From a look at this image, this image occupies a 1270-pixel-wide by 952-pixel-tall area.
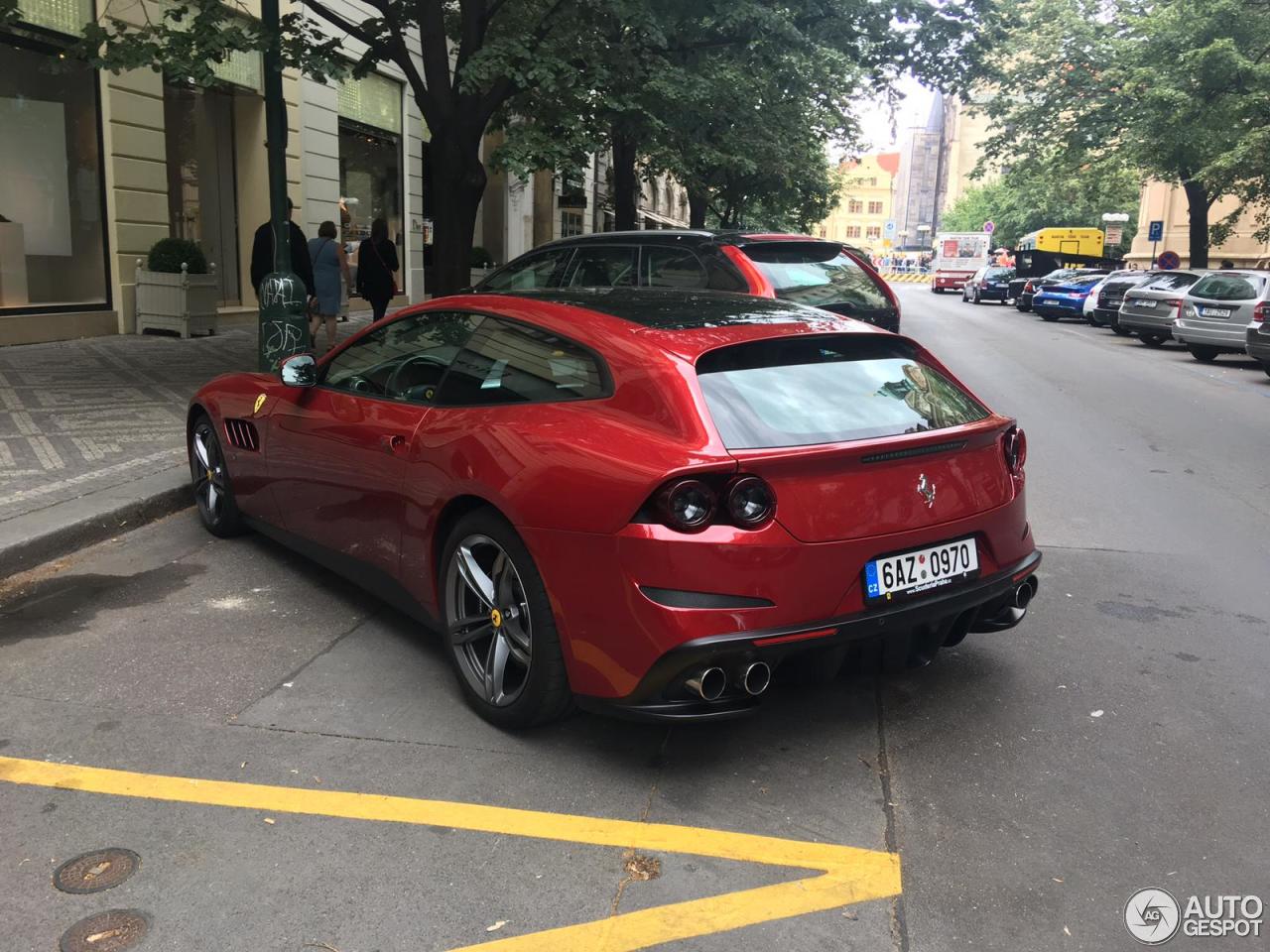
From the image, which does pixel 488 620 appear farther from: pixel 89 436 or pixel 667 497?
pixel 89 436

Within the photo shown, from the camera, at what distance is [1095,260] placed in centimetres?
4606

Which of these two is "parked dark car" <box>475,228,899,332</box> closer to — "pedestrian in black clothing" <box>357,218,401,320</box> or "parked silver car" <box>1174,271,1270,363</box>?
"pedestrian in black clothing" <box>357,218,401,320</box>

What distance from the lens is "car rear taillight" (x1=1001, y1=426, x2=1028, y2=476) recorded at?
3789 mm

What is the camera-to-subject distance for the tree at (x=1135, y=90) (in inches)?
962

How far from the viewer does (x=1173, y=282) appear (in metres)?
20.9

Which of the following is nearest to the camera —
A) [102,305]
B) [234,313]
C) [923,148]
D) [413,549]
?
[413,549]

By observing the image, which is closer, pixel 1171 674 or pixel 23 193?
pixel 1171 674

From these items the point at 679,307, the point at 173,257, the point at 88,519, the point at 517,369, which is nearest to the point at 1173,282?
the point at 173,257

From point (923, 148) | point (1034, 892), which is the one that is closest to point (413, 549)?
point (1034, 892)

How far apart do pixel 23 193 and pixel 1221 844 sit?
46.3 feet

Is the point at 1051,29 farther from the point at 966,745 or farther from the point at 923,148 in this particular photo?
the point at 923,148

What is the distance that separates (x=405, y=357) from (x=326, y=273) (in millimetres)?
8933

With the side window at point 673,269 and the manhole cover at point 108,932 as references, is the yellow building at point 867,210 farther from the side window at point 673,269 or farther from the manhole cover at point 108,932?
the manhole cover at point 108,932

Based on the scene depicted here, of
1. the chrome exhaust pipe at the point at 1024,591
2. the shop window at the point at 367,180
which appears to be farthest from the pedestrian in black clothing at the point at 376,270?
the chrome exhaust pipe at the point at 1024,591
